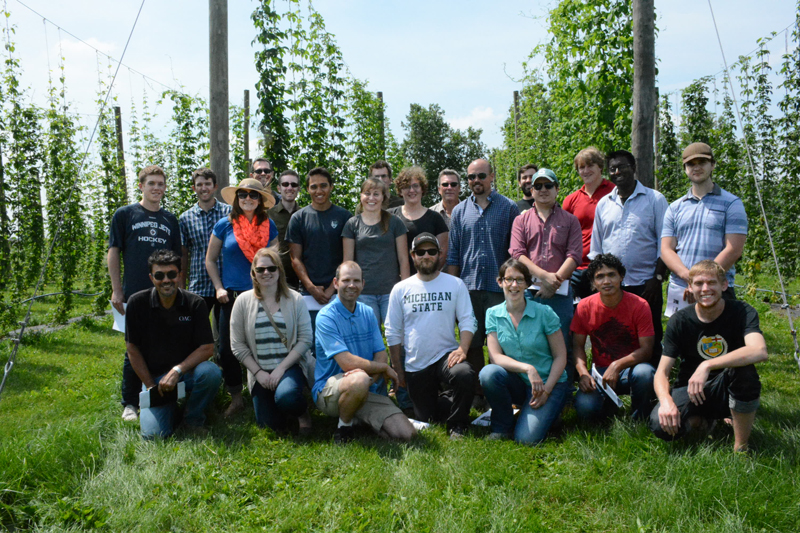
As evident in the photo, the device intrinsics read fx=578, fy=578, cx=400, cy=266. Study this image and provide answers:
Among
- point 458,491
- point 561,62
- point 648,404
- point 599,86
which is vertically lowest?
point 458,491

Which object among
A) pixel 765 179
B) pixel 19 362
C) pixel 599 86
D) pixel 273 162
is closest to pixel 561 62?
pixel 599 86

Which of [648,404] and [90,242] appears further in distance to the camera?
[90,242]

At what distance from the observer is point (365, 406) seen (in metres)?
4.29

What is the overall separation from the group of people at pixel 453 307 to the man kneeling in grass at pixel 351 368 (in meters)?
0.01

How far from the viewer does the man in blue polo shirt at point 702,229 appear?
13.5 ft

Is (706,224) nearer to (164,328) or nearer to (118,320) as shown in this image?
(164,328)

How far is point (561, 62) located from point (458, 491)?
557cm

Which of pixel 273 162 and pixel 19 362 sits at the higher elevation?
pixel 273 162

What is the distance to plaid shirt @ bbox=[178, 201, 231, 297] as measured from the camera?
5156 mm

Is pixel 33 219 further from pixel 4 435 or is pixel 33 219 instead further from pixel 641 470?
pixel 641 470

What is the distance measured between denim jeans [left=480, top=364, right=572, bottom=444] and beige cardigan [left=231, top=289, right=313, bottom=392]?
4.69 feet

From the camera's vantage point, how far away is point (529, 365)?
416 cm

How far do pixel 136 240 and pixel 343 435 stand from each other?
2.43m

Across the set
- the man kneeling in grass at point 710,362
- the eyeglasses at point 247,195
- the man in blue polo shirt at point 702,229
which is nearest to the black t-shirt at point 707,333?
the man kneeling in grass at point 710,362
